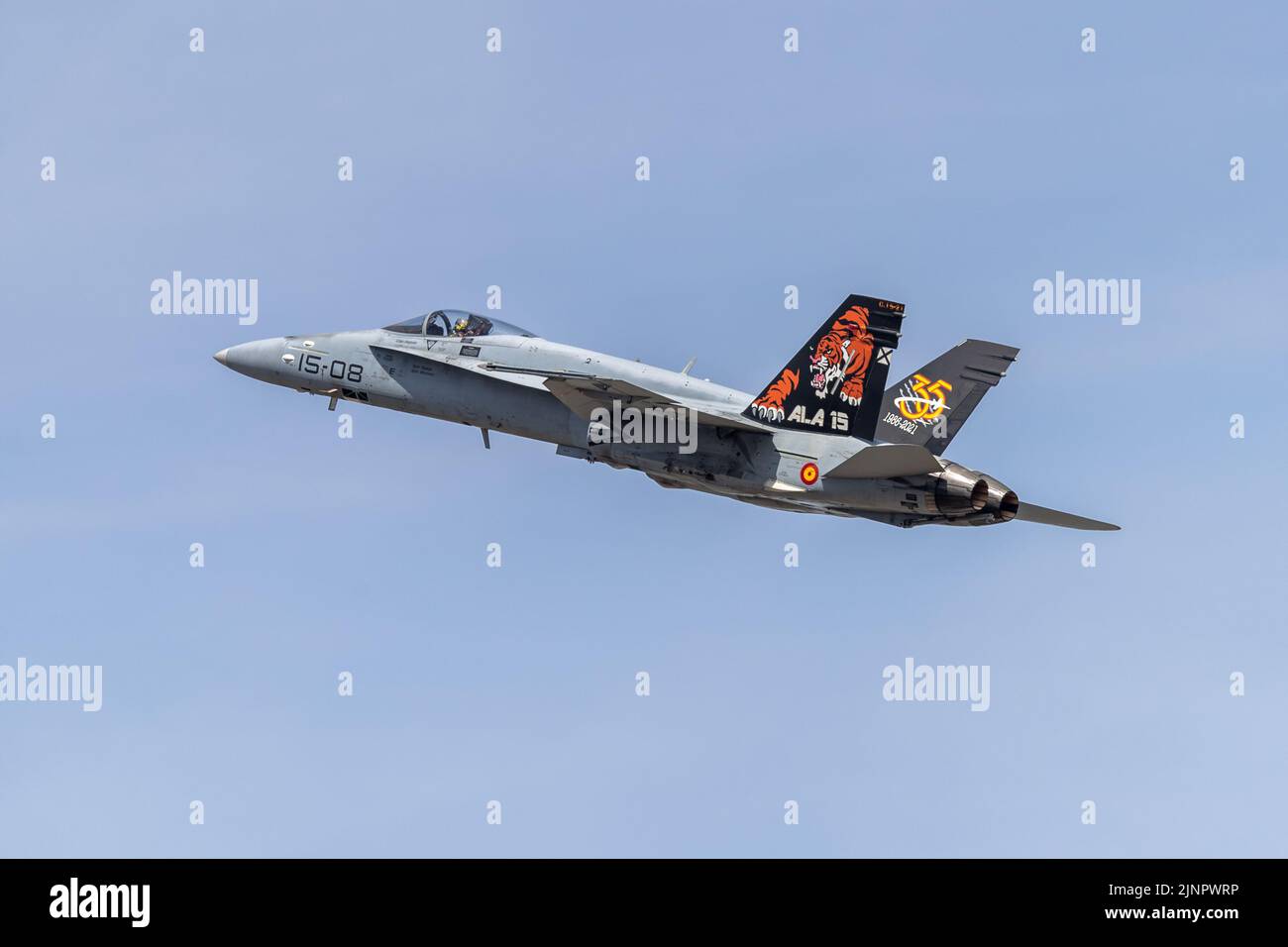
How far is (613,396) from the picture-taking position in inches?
1255

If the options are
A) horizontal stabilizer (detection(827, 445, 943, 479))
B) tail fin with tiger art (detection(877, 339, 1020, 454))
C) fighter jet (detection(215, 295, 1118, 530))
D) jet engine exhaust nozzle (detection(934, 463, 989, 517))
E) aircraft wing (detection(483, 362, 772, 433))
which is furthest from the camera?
tail fin with tiger art (detection(877, 339, 1020, 454))

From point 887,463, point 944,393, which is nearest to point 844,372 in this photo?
point 887,463

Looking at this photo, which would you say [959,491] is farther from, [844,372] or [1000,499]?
[844,372]

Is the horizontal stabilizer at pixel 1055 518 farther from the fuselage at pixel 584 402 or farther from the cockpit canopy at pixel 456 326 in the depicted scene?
the cockpit canopy at pixel 456 326

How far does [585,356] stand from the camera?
3312 cm

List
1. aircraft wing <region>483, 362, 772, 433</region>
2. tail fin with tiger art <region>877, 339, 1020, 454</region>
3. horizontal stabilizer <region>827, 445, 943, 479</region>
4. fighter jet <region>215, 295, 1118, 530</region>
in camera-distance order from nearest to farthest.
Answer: horizontal stabilizer <region>827, 445, 943, 479</region> → fighter jet <region>215, 295, 1118, 530</region> → aircraft wing <region>483, 362, 772, 433</region> → tail fin with tiger art <region>877, 339, 1020, 454</region>

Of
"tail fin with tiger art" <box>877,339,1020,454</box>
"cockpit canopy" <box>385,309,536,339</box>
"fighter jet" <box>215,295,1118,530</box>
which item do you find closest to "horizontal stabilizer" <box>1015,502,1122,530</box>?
"fighter jet" <box>215,295,1118,530</box>

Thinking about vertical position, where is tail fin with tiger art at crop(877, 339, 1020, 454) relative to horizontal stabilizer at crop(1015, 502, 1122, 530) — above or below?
above

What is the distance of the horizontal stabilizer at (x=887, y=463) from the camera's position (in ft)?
96.6

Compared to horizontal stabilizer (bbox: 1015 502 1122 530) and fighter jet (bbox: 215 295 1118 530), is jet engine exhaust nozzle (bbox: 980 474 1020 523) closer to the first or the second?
fighter jet (bbox: 215 295 1118 530)

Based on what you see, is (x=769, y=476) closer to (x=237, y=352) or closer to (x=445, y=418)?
(x=445, y=418)

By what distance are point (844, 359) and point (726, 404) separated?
7.41 feet

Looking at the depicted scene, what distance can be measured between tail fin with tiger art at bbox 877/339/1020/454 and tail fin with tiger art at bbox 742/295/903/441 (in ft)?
6.97

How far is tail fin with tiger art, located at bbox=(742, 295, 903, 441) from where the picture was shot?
31062mm
